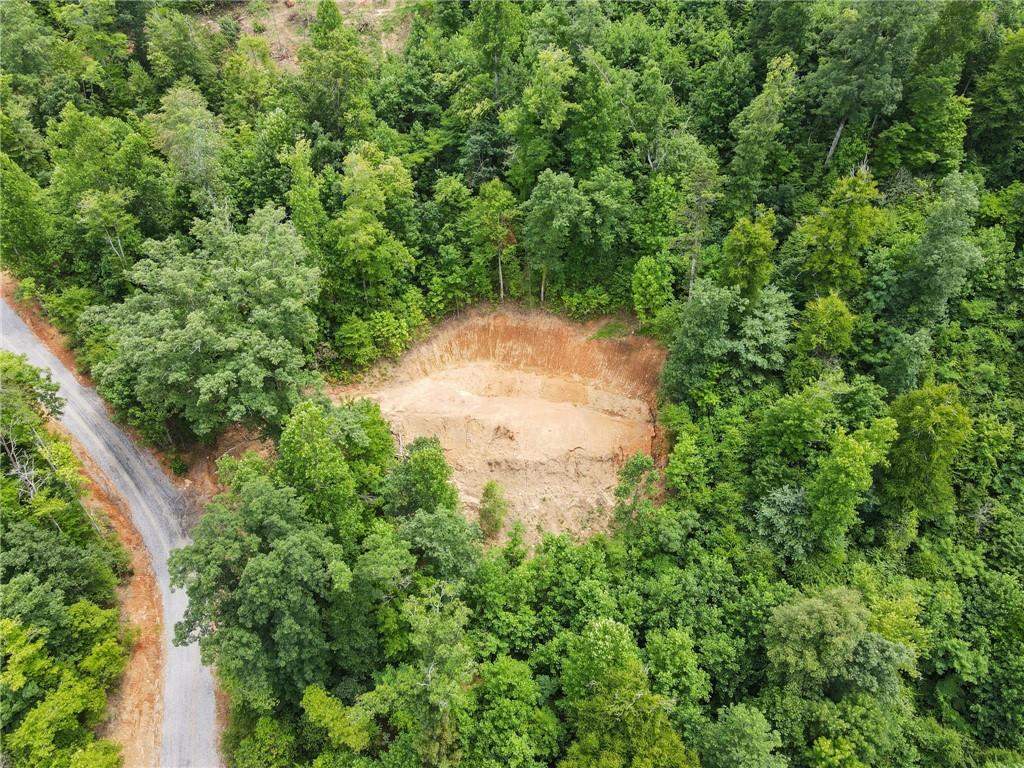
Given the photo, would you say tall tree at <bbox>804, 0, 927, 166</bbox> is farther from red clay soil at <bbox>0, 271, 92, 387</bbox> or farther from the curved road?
red clay soil at <bbox>0, 271, 92, 387</bbox>

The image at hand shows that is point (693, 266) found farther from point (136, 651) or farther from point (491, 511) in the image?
point (136, 651)

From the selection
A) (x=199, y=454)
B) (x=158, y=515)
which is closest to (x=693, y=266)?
(x=199, y=454)

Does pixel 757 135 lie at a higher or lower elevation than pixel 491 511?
higher

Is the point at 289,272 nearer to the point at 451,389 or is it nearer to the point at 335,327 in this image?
the point at 335,327

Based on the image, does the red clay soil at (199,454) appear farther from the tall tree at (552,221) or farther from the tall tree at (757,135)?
the tall tree at (757,135)

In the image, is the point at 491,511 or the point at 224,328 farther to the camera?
the point at 491,511

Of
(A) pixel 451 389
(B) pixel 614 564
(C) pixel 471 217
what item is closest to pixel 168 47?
(C) pixel 471 217

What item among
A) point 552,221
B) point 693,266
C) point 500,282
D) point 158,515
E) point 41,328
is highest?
point 552,221
